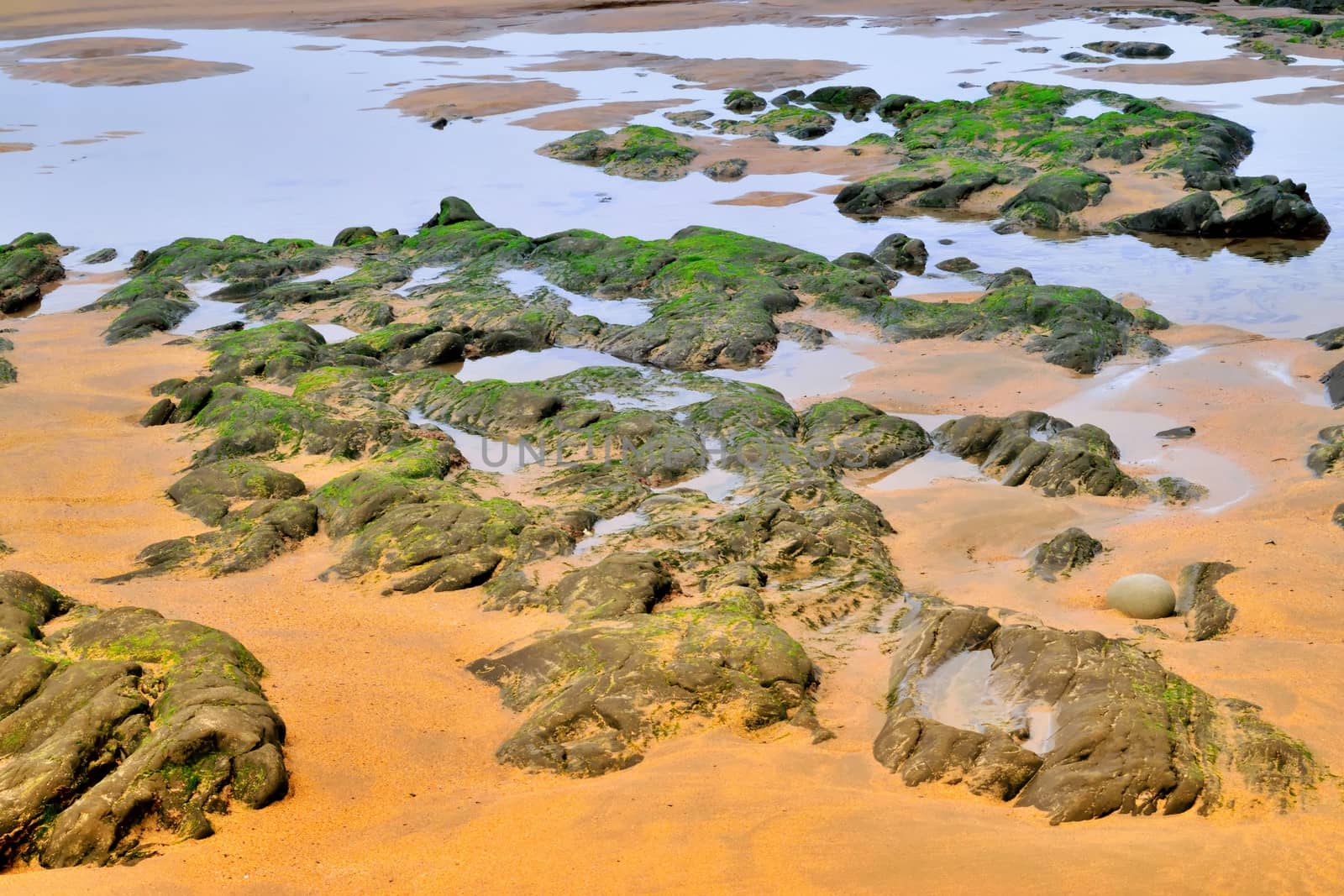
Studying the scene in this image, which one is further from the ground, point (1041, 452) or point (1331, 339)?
point (1041, 452)

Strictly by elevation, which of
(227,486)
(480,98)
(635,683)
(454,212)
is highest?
(635,683)

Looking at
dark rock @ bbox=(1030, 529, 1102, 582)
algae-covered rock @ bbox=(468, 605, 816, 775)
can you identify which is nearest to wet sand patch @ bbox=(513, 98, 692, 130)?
dark rock @ bbox=(1030, 529, 1102, 582)

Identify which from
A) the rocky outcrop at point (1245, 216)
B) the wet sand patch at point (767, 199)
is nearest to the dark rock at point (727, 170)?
the wet sand patch at point (767, 199)

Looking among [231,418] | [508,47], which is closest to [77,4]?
[508,47]

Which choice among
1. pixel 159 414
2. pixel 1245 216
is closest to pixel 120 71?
pixel 159 414

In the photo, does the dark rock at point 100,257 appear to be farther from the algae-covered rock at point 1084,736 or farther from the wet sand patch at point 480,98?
the algae-covered rock at point 1084,736

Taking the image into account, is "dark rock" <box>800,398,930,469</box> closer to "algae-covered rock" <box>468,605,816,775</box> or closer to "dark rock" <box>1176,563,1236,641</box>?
"dark rock" <box>1176,563,1236,641</box>

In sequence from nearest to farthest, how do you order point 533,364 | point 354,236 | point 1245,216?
point 533,364, point 1245,216, point 354,236

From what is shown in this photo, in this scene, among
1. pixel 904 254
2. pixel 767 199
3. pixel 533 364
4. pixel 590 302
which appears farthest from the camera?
pixel 767 199

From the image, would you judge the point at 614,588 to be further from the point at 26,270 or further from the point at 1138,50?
the point at 1138,50
